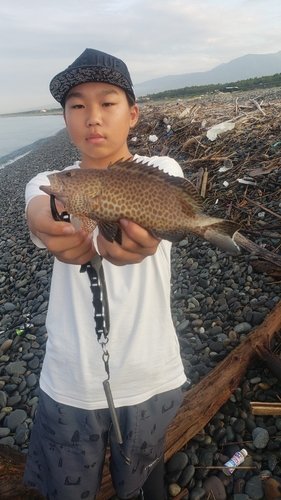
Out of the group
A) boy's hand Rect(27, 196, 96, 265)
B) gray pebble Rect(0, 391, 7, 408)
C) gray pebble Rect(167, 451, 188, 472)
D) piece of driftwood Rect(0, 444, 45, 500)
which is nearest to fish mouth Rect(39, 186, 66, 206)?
boy's hand Rect(27, 196, 96, 265)

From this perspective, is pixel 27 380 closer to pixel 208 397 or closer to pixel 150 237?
pixel 208 397

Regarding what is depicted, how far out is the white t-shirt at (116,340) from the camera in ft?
9.55

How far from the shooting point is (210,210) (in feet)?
27.2

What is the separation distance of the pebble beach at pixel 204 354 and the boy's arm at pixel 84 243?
251 centimetres

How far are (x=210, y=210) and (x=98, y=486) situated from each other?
6.35m

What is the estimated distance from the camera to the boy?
2885 mm

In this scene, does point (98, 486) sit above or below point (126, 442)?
below

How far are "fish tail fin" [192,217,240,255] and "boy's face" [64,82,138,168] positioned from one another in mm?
1078

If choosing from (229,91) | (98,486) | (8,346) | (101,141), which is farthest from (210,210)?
(229,91)

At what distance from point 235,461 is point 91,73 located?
3.91m

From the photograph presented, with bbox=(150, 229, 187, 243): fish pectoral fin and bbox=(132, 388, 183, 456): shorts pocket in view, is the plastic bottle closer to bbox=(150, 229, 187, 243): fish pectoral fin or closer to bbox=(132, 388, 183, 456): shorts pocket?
bbox=(132, 388, 183, 456): shorts pocket

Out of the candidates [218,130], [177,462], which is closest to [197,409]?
[177,462]

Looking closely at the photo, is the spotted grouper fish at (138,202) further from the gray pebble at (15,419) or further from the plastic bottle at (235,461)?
the gray pebble at (15,419)

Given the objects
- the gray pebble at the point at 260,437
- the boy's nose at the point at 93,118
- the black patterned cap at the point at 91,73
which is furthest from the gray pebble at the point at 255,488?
the black patterned cap at the point at 91,73
